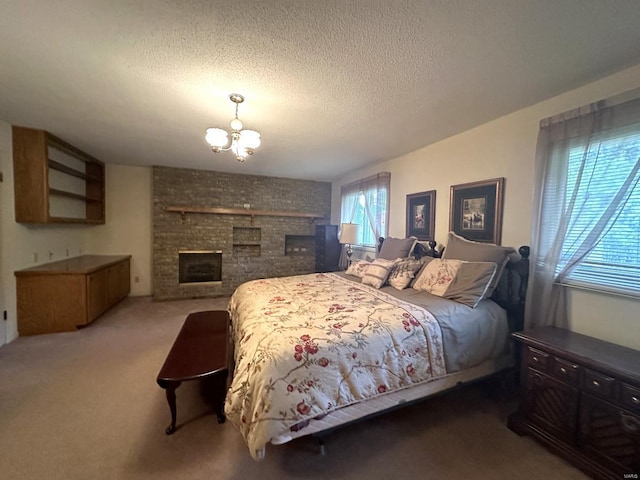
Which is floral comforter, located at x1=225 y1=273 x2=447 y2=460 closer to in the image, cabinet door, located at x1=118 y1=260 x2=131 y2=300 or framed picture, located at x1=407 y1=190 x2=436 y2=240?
framed picture, located at x1=407 y1=190 x2=436 y2=240

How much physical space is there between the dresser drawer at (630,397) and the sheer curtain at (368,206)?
A: 2.92m

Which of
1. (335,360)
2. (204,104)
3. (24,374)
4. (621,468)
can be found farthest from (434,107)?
(24,374)

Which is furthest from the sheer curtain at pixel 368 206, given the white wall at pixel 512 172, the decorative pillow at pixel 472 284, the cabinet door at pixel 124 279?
the cabinet door at pixel 124 279

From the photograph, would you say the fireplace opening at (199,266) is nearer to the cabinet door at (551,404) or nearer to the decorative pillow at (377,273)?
the decorative pillow at (377,273)

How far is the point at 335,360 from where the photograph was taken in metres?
1.53

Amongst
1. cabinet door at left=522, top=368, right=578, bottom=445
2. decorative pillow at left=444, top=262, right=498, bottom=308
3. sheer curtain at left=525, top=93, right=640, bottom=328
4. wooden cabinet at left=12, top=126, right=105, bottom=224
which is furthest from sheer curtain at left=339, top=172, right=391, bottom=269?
wooden cabinet at left=12, top=126, right=105, bottom=224

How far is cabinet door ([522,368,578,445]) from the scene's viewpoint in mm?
1571

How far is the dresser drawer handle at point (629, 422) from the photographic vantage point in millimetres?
1324

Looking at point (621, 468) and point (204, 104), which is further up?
point (204, 104)

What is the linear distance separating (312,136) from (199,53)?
5.29ft

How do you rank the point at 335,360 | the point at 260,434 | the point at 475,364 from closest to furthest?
the point at 260,434, the point at 335,360, the point at 475,364

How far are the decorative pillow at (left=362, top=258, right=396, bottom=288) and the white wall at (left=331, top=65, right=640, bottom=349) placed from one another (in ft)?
2.62

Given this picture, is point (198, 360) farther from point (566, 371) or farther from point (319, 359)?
point (566, 371)

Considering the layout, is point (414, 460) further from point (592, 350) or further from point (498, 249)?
Answer: point (498, 249)
